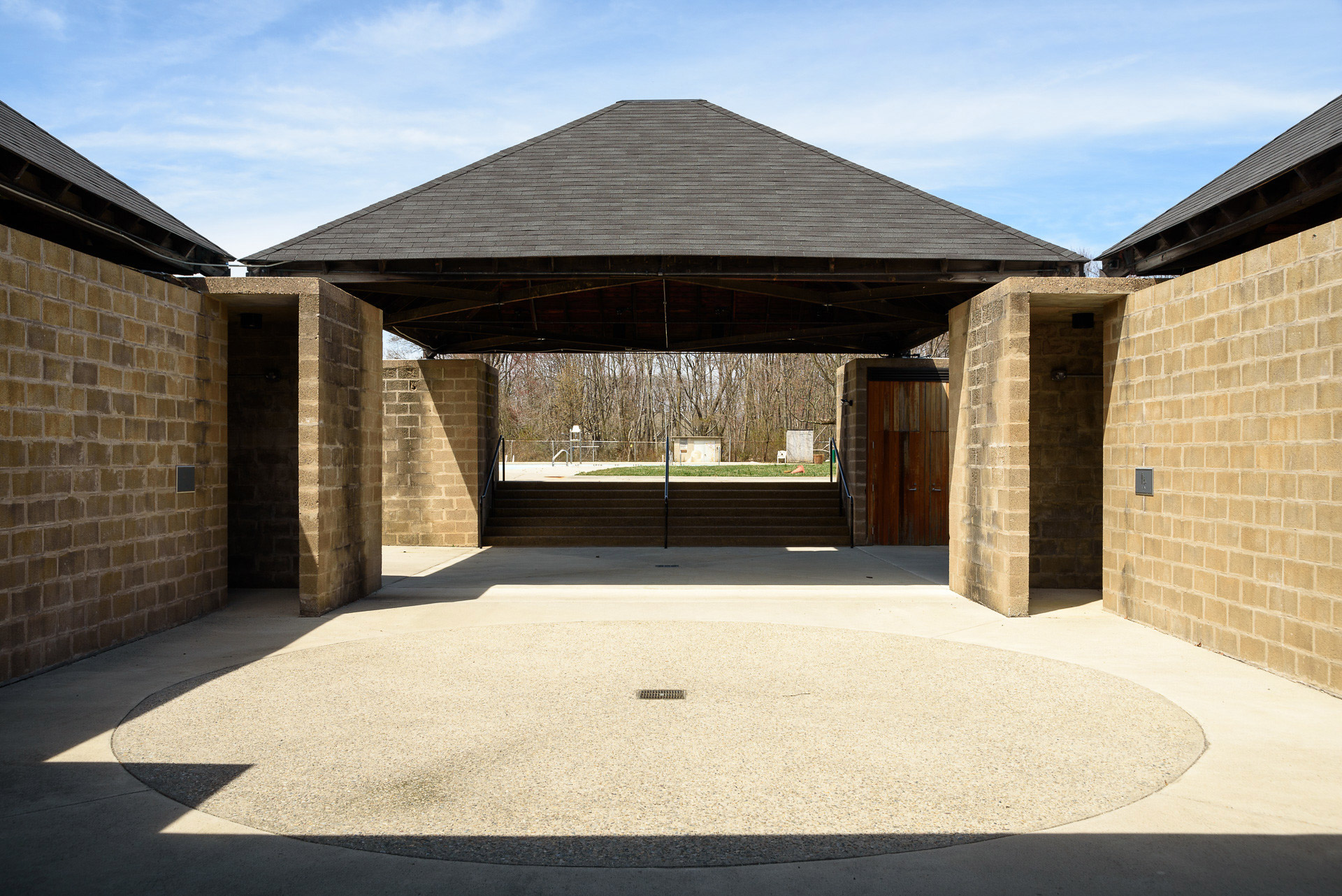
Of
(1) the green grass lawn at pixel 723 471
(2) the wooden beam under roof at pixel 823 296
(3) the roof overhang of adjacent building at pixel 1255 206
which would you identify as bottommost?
(1) the green grass lawn at pixel 723 471

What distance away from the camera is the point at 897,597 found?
31.6 feet

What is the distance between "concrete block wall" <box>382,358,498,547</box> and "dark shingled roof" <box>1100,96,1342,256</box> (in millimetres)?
9910

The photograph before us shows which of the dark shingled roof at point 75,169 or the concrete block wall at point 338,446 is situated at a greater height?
the dark shingled roof at point 75,169

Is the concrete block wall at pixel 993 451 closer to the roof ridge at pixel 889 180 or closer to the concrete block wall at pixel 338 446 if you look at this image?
the roof ridge at pixel 889 180

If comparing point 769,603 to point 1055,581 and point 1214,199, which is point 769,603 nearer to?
point 1055,581

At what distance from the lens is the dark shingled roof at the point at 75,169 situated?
803 centimetres

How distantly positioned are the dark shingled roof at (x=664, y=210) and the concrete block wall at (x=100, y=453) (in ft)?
6.37

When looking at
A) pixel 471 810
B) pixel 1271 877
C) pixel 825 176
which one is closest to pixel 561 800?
pixel 471 810

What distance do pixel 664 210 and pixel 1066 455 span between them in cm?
544

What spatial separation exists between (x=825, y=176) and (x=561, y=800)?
899 centimetres

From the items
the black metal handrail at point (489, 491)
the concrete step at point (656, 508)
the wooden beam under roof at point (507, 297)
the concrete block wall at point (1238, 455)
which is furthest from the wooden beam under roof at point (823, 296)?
the black metal handrail at point (489, 491)

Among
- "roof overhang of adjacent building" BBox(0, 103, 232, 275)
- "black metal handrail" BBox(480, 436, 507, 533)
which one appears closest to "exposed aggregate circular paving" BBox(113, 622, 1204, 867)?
"roof overhang of adjacent building" BBox(0, 103, 232, 275)

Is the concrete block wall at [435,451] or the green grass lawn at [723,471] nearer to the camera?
the concrete block wall at [435,451]

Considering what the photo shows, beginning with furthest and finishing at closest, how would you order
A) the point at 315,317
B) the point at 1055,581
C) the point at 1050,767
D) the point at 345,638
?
1. the point at 1055,581
2. the point at 315,317
3. the point at 345,638
4. the point at 1050,767
